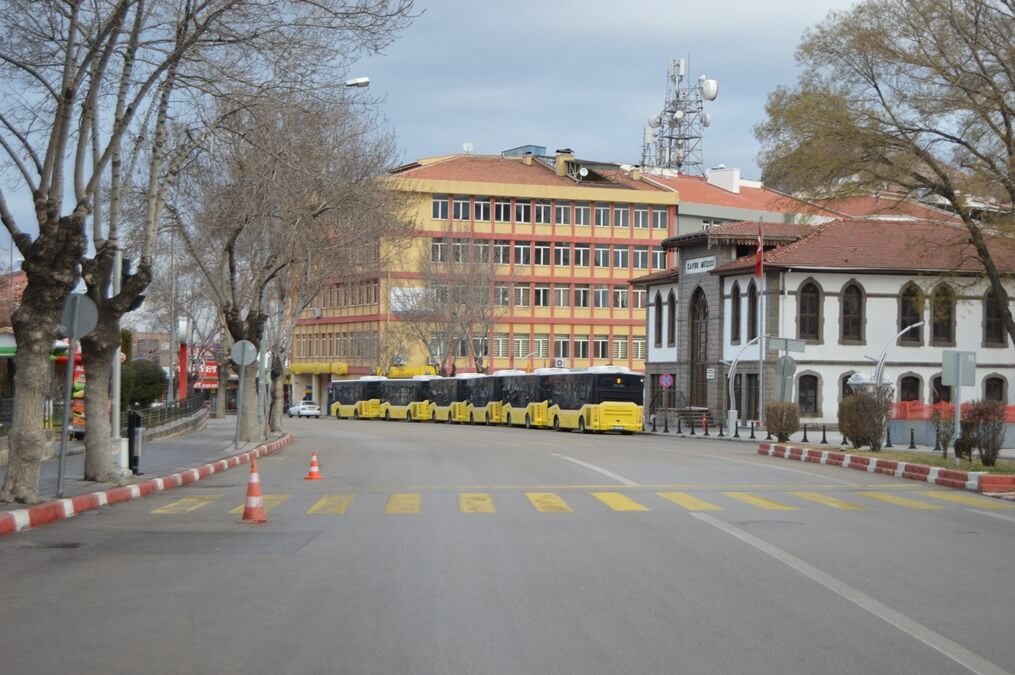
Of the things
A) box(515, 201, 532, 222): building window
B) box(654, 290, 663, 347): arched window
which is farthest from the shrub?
box(515, 201, 532, 222): building window

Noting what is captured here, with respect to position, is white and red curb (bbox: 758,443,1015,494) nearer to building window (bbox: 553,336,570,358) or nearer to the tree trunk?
the tree trunk

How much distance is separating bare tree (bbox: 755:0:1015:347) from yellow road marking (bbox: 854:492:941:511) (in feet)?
50.1

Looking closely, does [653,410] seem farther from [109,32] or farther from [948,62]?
[109,32]

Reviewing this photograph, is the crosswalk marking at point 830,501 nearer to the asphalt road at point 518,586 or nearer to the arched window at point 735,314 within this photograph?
the asphalt road at point 518,586

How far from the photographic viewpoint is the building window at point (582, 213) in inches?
3666

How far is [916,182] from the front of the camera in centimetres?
3509

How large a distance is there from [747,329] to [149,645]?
54134 millimetres

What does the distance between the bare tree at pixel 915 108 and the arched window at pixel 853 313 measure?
23676mm

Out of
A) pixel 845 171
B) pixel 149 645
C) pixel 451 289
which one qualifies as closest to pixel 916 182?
pixel 845 171

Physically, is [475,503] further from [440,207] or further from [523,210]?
[523,210]

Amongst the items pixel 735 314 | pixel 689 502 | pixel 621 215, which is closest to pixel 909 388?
pixel 735 314

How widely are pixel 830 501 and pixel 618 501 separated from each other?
3.24 m

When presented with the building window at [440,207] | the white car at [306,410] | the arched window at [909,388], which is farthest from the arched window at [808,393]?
the white car at [306,410]

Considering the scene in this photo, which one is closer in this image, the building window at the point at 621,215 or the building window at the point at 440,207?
the building window at the point at 440,207
